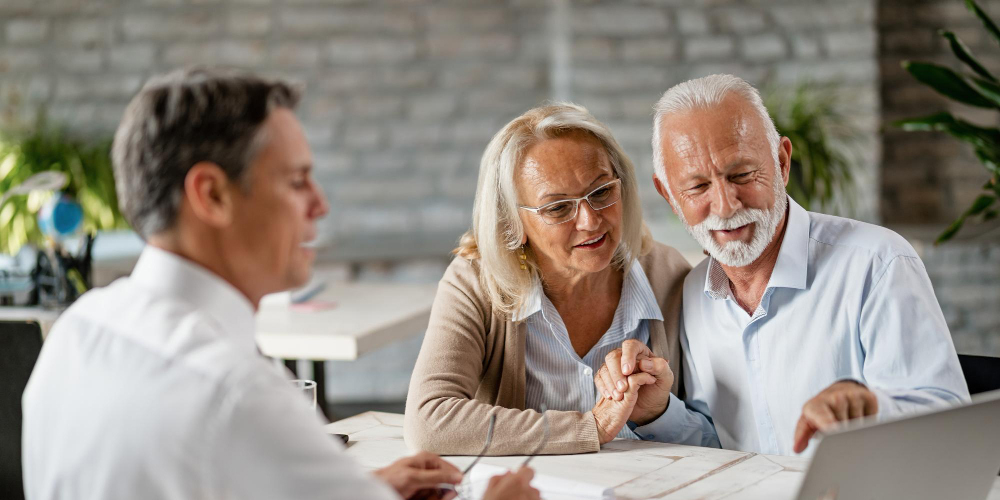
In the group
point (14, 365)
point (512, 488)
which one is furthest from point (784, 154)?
point (14, 365)

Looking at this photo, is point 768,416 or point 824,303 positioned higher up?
point 824,303

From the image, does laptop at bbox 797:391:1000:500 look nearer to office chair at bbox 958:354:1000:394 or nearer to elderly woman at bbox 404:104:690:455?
office chair at bbox 958:354:1000:394

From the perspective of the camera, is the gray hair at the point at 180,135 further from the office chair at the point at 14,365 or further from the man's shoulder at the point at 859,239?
the office chair at the point at 14,365

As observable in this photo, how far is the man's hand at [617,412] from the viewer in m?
1.65

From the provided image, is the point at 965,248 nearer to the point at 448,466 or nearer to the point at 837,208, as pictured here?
the point at 837,208

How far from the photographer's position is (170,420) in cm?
87

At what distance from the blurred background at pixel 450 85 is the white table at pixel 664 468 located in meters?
2.96

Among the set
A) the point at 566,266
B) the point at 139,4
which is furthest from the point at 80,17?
the point at 566,266

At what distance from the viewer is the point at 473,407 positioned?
66.1 inches

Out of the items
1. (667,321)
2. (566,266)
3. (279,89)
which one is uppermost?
(279,89)

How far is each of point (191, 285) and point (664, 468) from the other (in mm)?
875

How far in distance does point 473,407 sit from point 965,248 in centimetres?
362

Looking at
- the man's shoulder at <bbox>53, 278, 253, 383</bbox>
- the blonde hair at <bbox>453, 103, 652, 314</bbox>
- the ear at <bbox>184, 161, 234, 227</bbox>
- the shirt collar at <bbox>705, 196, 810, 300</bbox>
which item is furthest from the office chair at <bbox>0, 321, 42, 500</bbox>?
the shirt collar at <bbox>705, 196, 810, 300</bbox>

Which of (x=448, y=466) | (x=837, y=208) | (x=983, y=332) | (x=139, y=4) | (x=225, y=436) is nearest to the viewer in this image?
(x=225, y=436)
